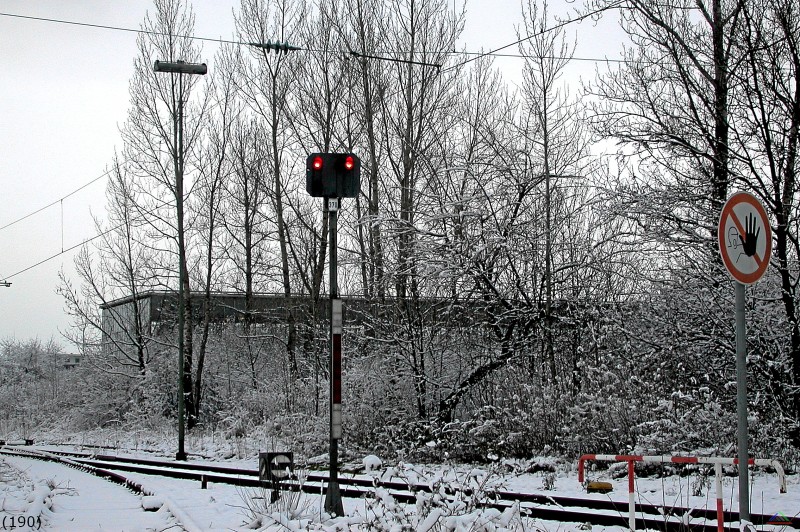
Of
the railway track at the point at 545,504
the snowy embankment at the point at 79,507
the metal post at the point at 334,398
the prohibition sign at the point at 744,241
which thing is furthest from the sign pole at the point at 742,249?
the snowy embankment at the point at 79,507

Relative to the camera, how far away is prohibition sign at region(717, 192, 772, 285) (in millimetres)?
6441

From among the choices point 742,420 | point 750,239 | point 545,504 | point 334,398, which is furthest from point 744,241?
point 334,398

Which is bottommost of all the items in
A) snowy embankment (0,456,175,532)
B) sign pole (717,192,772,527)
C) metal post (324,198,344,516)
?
snowy embankment (0,456,175,532)

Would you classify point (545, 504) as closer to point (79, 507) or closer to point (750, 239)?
point (750, 239)

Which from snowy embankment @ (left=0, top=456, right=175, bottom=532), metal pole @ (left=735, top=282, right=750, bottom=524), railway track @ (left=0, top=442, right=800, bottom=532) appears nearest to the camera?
metal pole @ (left=735, top=282, right=750, bottom=524)

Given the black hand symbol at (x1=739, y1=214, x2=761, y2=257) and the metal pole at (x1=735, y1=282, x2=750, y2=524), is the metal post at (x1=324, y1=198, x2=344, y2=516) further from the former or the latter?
the black hand symbol at (x1=739, y1=214, x2=761, y2=257)

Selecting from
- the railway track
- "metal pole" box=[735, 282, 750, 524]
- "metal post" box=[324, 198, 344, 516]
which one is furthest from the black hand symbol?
"metal post" box=[324, 198, 344, 516]

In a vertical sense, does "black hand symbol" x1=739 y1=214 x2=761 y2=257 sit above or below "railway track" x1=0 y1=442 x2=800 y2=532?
above

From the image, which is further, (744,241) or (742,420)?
(744,241)

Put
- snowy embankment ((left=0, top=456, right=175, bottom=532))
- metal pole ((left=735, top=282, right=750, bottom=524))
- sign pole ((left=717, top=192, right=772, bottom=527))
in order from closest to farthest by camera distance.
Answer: metal pole ((left=735, top=282, right=750, bottom=524)) → sign pole ((left=717, top=192, right=772, bottom=527)) → snowy embankment ((left=0, top=456, right=175, bottom=532))

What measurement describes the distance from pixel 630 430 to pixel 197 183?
2281 centimetres

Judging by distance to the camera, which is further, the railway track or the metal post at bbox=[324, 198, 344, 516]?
the metal post at bbox=[324, 198, 344, 516]

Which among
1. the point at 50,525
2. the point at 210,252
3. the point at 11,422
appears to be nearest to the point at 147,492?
the point at 50,525

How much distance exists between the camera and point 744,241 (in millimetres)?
6496
